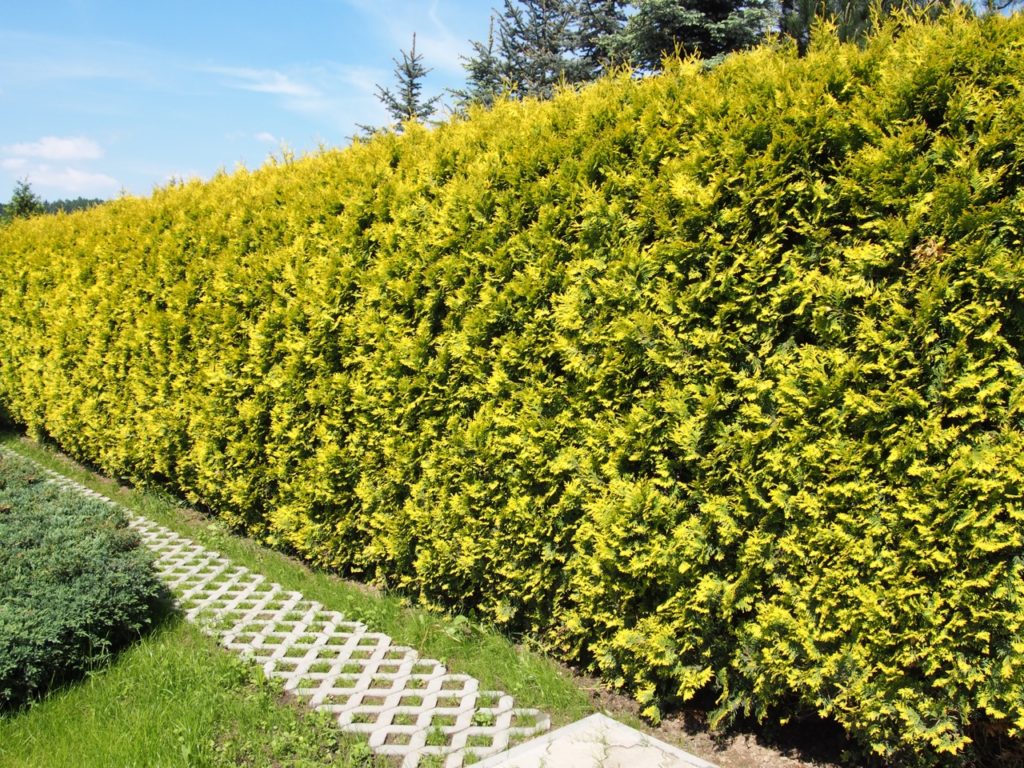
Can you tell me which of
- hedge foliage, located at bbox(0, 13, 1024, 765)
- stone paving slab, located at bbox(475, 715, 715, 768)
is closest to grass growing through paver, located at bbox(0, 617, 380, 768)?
stone paving slab, located at bbox(475, 715, 715, 768)

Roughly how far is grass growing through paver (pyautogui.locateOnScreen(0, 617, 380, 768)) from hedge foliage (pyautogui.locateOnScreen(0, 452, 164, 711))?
0.57 ft

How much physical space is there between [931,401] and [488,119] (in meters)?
3.22

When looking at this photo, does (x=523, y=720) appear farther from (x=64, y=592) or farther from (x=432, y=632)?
(x=64, y=592)

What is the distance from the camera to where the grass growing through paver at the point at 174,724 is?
3559 millimetres

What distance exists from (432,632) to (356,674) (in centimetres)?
67

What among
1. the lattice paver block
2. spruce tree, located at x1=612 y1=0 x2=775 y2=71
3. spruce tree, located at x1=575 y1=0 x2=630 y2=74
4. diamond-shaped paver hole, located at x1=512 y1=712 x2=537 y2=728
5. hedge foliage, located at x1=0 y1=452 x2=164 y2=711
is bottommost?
the lattice paver block

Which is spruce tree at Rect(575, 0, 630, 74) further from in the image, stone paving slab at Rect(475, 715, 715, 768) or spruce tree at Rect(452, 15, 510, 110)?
stone paving slab at Rect(475, 715, 715, 768)

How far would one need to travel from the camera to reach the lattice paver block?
149 inches

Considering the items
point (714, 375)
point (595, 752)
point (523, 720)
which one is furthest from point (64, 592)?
point (714, 375)

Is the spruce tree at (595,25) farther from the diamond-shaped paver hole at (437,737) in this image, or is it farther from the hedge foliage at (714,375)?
the diamond-shaped paver hole at (437,737)

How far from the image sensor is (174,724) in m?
3.78

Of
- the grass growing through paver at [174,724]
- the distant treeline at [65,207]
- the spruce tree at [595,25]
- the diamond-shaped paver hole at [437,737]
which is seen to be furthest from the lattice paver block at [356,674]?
the spruce tree at [595,25]

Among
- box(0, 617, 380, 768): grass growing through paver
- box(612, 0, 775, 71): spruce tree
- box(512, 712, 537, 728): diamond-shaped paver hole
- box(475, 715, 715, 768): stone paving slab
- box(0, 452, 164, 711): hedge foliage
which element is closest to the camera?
box(475, 715, 715, 768): stone paving slab

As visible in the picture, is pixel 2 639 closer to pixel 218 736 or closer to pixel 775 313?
pixel 218 736
